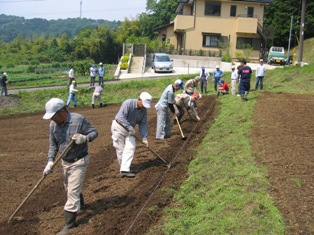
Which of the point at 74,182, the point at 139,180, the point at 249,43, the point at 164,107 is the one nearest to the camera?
the point at 74,182

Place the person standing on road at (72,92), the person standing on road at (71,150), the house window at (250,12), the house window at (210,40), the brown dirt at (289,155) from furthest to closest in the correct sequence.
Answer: the house window at (210,40) < the house window at (250,12) < the person standing on road at (72,92) < the person standing on road at (71,150) < the brown dirt at (289,155)

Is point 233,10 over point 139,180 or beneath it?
over

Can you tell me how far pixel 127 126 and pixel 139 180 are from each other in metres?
1.16

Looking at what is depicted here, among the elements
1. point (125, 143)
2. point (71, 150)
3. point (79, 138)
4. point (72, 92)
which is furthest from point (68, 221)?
point (72, 92)

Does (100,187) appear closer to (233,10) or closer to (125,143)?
(125,143)

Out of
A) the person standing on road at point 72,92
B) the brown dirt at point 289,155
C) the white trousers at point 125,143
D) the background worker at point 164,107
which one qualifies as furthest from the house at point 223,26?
the white trousers at point 125,143

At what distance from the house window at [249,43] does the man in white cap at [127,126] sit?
34105 millimetres

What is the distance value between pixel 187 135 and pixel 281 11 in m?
43.8

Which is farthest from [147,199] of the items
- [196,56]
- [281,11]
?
[281,11]

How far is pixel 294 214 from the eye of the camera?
17.3 feet

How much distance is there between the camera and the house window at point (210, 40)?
133 feet

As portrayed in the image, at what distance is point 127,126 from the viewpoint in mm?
7762

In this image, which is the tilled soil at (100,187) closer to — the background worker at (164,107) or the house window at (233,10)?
the background worker at (164,107)

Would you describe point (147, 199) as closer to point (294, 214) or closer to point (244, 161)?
point (244, 161)
